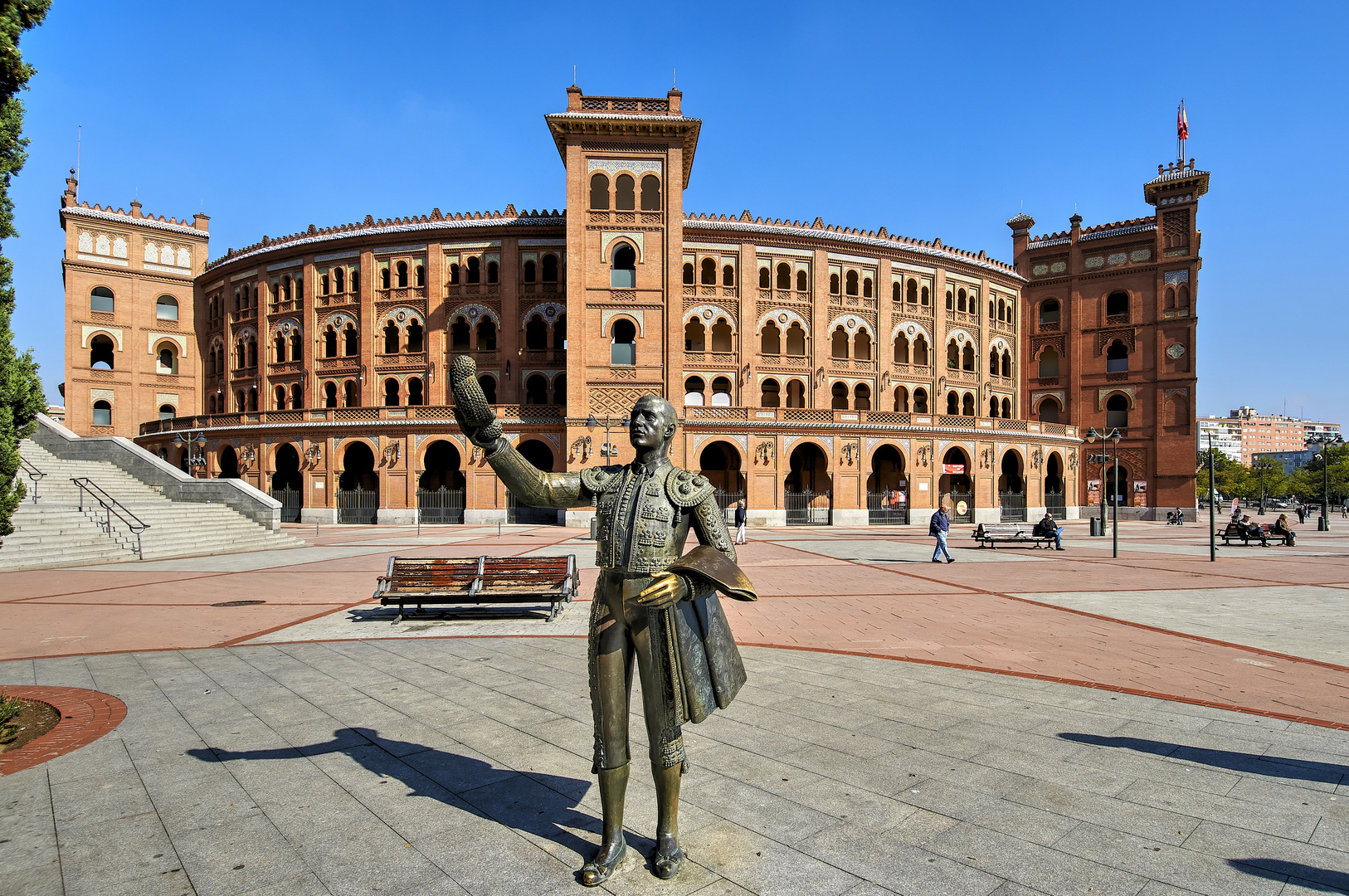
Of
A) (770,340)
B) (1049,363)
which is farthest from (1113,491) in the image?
(770,340)

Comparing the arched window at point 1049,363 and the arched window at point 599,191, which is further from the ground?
the arched window at point 599,191

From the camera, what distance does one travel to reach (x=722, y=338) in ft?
123

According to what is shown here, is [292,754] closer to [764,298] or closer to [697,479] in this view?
[697,479]

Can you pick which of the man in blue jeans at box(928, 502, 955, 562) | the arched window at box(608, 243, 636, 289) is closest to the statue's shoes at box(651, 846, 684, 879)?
the man in blue jeans at box(928, 502, 955, 562)

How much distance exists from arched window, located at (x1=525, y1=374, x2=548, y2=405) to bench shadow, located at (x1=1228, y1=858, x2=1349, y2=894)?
113 ft

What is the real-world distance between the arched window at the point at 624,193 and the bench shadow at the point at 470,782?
3030cm

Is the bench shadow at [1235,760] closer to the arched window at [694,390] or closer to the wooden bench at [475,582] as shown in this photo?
the wooden bench at [475,582]

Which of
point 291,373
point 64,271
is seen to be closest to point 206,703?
point 291,373

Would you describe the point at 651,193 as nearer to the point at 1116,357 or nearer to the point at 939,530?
the point at 939,530

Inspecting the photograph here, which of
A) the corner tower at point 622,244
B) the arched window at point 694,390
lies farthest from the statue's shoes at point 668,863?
the arched window at point 694,390

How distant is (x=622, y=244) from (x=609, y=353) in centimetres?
533

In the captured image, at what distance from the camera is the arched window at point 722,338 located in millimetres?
36875

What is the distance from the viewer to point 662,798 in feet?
11.4

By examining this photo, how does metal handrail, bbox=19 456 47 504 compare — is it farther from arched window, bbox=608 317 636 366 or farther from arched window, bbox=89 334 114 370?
arched window, bbox=89 334 114 370
